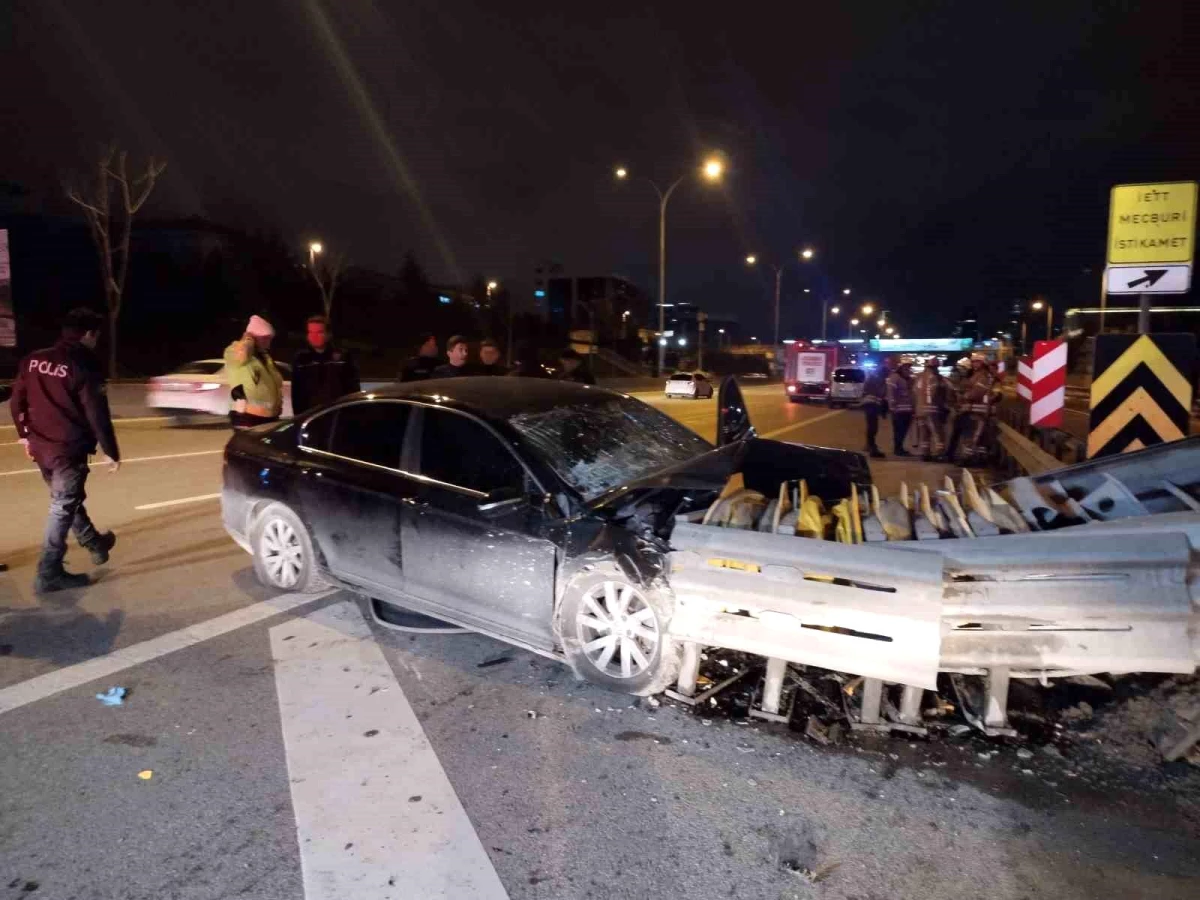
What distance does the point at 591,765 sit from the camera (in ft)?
11.0

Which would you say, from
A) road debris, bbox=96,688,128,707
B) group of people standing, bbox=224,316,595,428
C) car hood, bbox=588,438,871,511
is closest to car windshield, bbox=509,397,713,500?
car hood, bbox=588,438,871,511

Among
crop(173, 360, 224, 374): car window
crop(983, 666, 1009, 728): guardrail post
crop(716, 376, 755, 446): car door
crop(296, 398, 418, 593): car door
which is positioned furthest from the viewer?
crop(173, 360, 224, 374): car window

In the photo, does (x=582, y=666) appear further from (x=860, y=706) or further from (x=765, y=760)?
(x=860, y=706)

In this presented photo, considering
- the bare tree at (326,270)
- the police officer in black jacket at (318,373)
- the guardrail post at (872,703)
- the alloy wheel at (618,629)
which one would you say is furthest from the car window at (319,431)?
the bare tree at (326,270)

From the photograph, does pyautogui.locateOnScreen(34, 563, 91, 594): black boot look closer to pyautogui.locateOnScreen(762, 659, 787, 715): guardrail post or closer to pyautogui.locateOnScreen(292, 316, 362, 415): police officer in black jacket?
pyautogui.locateOnScreen(292, 316, 362, 415): police officer in black jacket

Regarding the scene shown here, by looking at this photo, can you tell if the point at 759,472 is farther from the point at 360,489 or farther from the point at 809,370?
the point at 809,370

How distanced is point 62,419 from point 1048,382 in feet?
37.0

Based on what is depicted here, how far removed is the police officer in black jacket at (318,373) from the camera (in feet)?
24.8

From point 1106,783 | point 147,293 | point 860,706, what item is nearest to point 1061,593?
point 1106,783

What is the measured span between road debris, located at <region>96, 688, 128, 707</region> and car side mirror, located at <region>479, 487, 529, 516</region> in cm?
191

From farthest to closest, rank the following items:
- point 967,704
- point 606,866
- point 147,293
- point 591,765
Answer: point 147,293 < point 967,704 < point 591,765 < point 606,866

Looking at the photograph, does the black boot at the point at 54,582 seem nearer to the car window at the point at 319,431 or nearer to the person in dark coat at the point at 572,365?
the car window at the point at 319,431

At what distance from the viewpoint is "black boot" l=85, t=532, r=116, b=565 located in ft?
19.4

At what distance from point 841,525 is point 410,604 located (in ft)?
7.77
